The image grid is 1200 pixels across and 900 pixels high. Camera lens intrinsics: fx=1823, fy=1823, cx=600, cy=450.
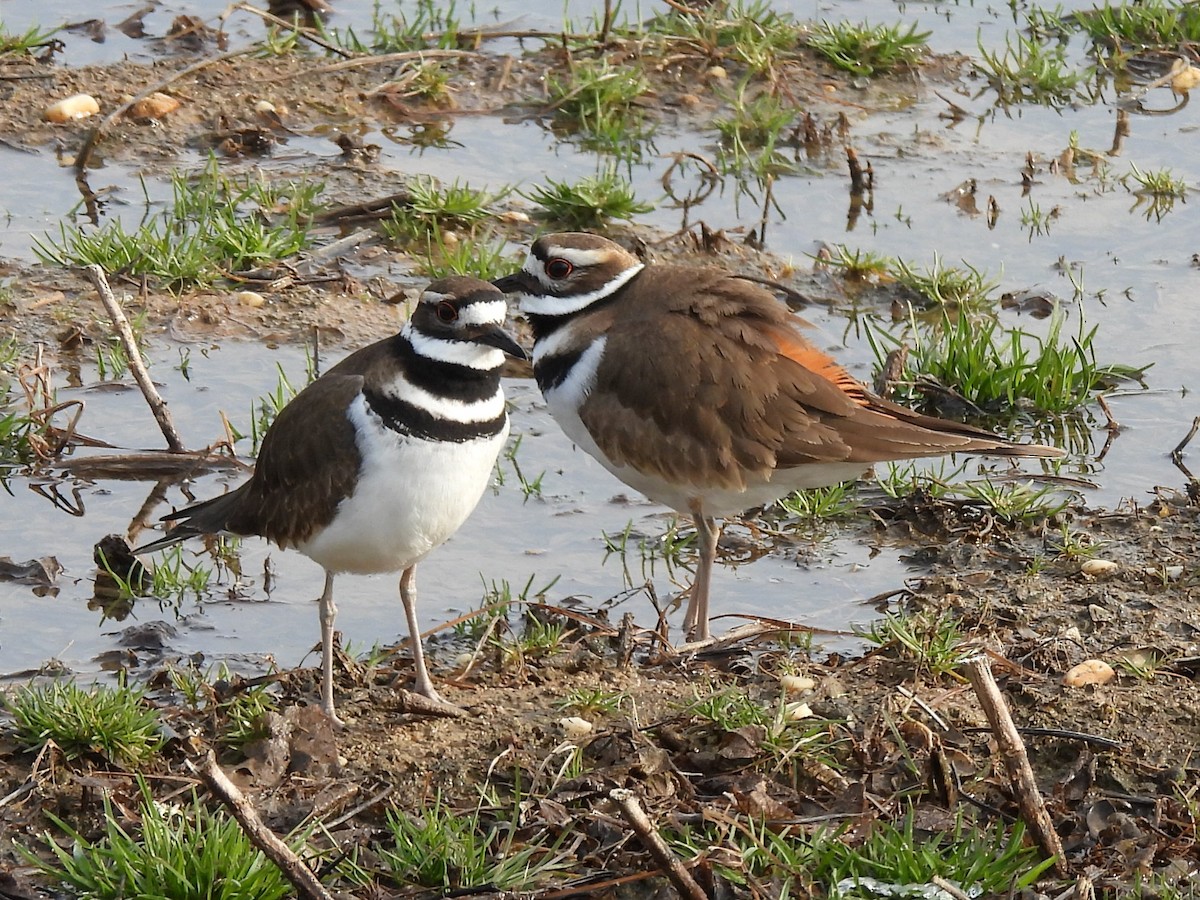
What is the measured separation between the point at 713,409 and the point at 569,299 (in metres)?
0.80

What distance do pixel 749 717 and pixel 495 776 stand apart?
73cm

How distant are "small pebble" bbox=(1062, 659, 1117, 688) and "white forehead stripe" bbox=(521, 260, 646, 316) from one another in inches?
82.2

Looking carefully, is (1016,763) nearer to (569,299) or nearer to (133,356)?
(569,299)

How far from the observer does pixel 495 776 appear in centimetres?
504

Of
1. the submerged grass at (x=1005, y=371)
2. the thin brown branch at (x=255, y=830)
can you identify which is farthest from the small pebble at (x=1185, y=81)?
the thin brown branch at (x=255, y=830)

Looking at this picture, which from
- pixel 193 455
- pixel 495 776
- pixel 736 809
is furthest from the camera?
pixel 193 455

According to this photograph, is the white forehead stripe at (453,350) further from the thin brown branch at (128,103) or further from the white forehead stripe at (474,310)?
the thin brown branch at (128,103)

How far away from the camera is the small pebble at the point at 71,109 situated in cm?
962

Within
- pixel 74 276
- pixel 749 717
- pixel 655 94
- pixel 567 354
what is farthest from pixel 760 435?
pixel 655 94

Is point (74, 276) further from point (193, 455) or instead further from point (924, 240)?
point (924, 240)

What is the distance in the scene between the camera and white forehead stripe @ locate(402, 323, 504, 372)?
541cm

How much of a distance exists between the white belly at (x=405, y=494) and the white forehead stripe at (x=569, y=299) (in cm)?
121

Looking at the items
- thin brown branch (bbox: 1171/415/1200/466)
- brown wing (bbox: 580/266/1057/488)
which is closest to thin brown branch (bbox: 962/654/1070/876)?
brown wing (bbox: 580/266/1057/488)

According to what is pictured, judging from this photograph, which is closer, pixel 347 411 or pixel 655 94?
pixel 347 411
